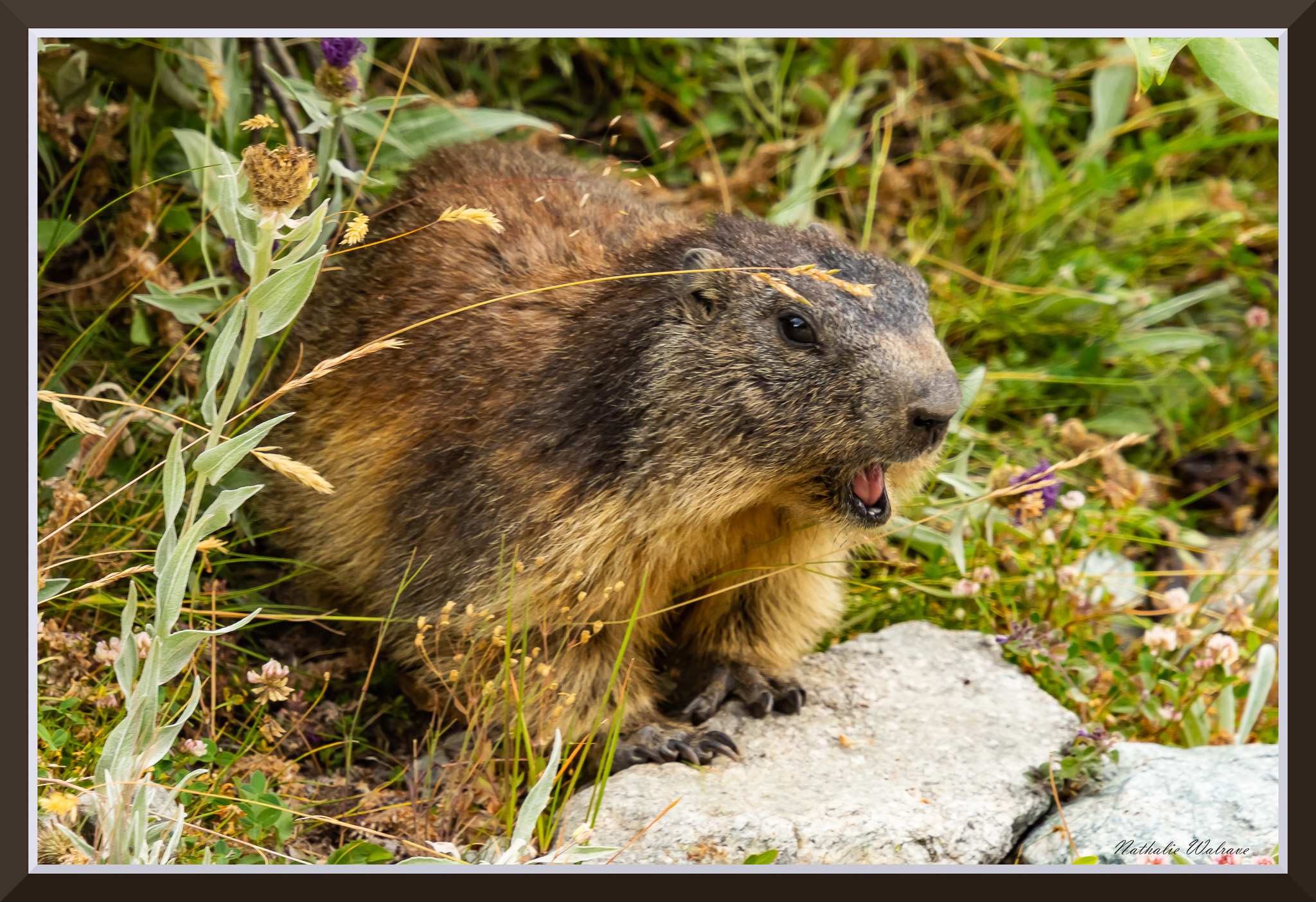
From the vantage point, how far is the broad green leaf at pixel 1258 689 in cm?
445

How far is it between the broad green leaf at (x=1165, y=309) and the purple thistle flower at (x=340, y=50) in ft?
13.5

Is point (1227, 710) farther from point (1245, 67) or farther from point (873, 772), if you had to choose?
point (1245, 67)

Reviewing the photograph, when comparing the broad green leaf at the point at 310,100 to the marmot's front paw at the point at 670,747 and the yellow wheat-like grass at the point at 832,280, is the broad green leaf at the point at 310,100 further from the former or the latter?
the marmot's front paw at the point at 670,747

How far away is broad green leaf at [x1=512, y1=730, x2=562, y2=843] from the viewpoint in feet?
10.4

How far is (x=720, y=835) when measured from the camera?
359 cm

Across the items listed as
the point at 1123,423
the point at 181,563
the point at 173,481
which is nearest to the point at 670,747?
the point at 181,563

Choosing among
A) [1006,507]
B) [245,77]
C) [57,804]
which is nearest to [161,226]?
[245,77]

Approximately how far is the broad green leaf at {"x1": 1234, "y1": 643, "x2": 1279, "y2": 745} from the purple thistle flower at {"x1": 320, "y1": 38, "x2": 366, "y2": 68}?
3.93 metres

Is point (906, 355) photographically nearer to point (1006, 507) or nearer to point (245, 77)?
point (1006, 507)

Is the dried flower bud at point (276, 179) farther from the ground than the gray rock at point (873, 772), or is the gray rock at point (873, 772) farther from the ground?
the dried flower bud at point (276, 179)

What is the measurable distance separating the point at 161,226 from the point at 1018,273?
4.16 meters

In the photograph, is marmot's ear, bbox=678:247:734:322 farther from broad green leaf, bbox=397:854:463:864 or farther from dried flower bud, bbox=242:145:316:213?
broad green leaf, bbox=397:854:463:864

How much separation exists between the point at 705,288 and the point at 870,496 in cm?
80

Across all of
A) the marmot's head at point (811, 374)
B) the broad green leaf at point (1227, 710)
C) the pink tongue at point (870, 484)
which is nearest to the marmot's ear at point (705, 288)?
the marmot's head at point (811, 374)
